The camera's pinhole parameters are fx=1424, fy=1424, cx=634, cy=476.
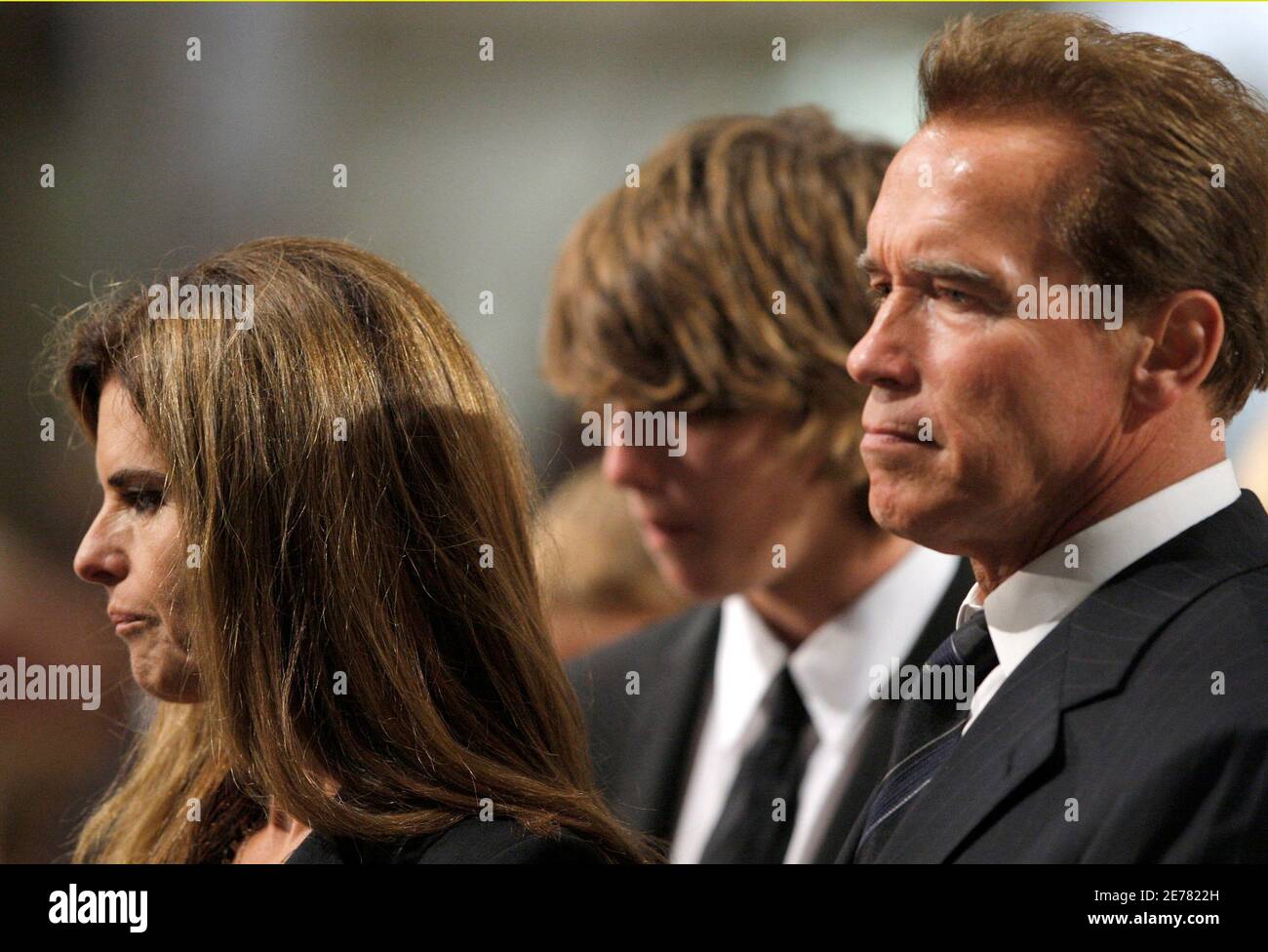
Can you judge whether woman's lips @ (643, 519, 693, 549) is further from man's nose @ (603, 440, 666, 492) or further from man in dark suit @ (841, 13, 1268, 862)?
man in dark suit @ (841, 13, 1268, 862)

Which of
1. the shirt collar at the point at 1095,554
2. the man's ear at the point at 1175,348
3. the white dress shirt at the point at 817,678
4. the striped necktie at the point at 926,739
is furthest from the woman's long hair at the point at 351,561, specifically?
the man's ear at the point at 1175,348

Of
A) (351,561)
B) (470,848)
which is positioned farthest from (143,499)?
(470,848)

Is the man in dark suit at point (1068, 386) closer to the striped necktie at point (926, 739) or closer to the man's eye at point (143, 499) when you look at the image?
the striped necktie at point (926, 739)

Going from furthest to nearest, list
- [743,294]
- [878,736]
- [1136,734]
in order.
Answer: [743,294], [878,736], [1136,734]

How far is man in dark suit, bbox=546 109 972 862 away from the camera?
2.67m

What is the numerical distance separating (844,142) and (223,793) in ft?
5.49

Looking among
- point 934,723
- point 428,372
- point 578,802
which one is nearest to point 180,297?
point 428,372

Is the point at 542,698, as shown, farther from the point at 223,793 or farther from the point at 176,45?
the point at 176,45

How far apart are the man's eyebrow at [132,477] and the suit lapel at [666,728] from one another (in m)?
1.12

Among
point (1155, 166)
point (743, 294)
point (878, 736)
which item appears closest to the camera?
point (1155, 166)

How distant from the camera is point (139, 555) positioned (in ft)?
6.10

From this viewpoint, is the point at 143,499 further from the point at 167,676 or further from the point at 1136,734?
the point at 1136,734

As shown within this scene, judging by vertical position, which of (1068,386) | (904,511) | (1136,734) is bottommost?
(1136,734)

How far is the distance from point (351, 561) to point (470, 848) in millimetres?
378
